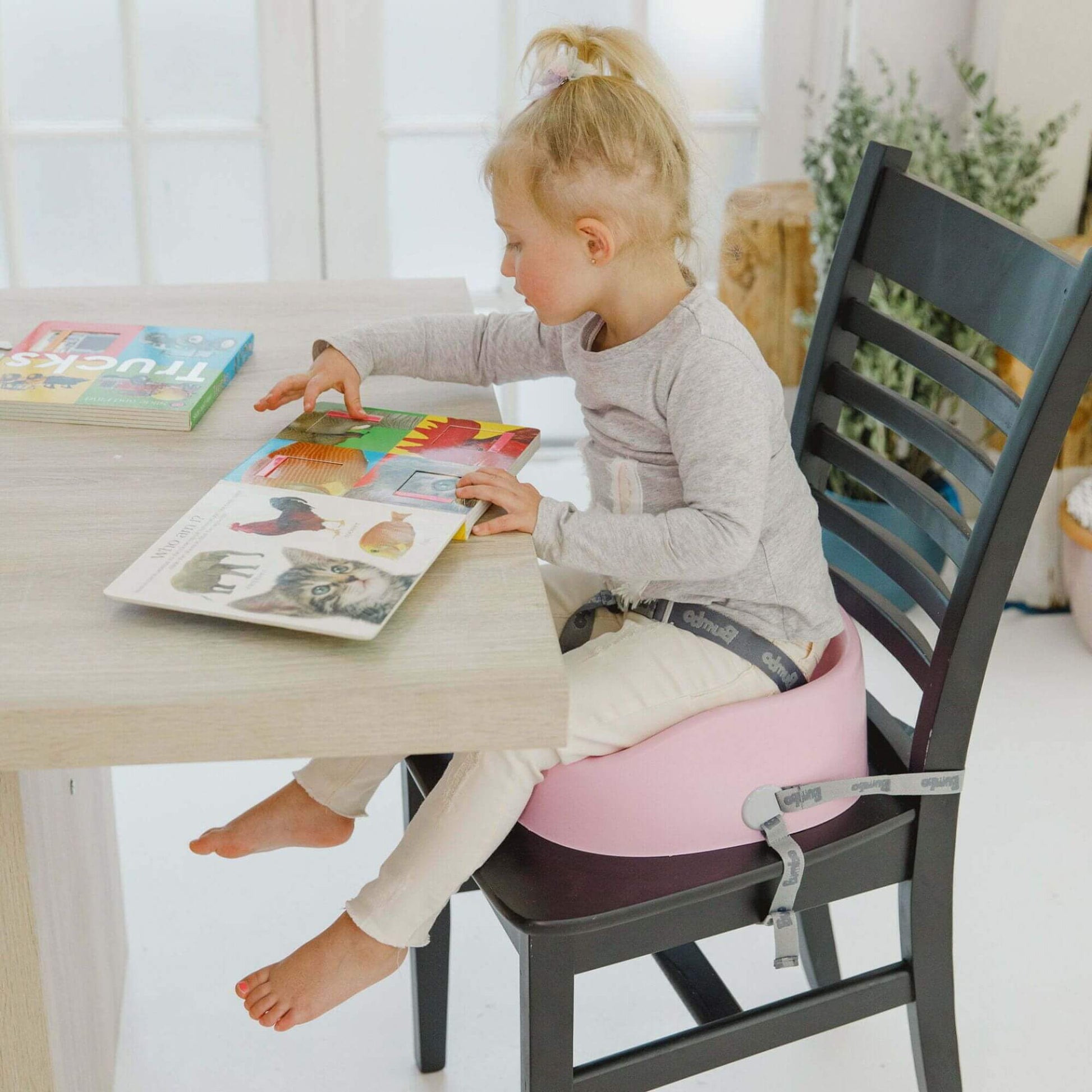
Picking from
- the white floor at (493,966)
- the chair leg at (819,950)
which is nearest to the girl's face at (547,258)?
the chair leg at (819,950)

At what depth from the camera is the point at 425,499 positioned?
37.5 inches

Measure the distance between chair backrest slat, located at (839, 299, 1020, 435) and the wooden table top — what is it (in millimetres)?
417

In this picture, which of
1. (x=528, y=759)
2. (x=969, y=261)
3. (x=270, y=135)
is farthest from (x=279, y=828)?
(x=270, y=135)

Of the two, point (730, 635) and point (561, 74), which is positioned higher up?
point (561, 74)

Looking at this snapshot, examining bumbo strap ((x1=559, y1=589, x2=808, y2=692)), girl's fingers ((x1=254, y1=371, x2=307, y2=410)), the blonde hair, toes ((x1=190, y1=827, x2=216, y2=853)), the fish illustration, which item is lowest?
toes ((x1=190, y1=827, x2=216, y2=853))

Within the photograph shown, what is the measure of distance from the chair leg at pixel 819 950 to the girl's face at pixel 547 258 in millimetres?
752

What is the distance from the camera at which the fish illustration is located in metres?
0.86

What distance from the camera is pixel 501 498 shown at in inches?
37.5

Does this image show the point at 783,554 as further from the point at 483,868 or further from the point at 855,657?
the point at 483,868

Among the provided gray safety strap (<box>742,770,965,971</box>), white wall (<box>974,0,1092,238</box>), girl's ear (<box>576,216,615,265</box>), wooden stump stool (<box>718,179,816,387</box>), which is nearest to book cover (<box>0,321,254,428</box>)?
girl's ear (<box>576,216,615,265</box>)

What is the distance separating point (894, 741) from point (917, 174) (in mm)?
1361

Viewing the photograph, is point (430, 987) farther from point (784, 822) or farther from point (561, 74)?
point (561, 74)

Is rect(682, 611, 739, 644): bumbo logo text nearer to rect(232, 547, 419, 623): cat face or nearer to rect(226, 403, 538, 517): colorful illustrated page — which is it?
rect(226, 403, 538, 517): colorful illustrated page

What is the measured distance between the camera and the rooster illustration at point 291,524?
2.89ft
